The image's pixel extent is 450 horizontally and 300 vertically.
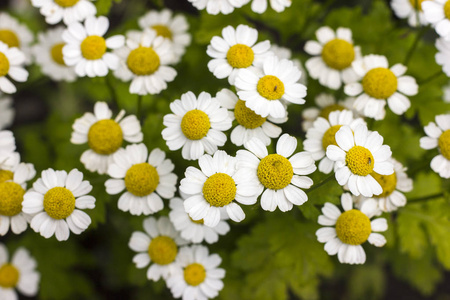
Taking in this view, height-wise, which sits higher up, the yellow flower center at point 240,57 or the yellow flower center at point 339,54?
the yellow flower center at point 339,54

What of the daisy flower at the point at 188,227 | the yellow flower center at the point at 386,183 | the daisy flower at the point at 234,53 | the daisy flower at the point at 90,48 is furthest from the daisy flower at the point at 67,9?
the yellow flower center at the point at 386,183

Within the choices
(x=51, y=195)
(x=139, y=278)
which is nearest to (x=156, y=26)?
(x=51, y=195)

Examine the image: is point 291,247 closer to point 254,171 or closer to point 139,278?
point 254,171

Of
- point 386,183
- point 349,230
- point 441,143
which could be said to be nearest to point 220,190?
point 349,230

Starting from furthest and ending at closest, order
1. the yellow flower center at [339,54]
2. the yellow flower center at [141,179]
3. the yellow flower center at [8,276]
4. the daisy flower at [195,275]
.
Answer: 1. the yellow flower center at [8,276]
2. the yellow flower center at [339,54]
3. the daisy flower at [195,275]
4. the yellow flower center at [141,179]

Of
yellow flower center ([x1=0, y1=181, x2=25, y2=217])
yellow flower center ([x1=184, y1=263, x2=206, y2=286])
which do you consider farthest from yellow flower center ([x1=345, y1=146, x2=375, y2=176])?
yellow flower center ([x1=0, y1=181, x2=25, y2=217])

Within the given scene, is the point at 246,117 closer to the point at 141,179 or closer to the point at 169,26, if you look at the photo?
the point at 141,179

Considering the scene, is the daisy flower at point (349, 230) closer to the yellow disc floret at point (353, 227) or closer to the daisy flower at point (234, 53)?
the yellow disc floret at point (353, 227)
